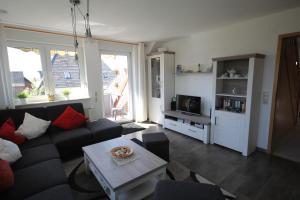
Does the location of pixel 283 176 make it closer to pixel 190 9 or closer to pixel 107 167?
pixel 107 167

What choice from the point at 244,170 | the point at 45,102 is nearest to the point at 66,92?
the point at 45,102

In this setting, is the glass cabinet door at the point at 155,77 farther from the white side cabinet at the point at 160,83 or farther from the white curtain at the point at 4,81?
the white curtain at the point at 4,81

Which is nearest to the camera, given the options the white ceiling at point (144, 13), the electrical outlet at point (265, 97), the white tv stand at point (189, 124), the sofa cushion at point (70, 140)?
the white ceiling at point (144, 13)

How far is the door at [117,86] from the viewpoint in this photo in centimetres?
453

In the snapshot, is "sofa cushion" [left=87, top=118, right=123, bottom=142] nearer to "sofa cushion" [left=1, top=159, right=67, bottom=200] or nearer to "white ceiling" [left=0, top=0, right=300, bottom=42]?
"sofa cushion" [left=1, top=159, right=67, bottom=200]

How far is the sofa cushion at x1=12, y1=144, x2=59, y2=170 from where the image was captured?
1903 mm

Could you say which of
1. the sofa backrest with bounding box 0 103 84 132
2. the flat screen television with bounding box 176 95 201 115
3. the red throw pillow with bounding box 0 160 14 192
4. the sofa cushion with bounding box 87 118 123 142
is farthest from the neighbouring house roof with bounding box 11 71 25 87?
the flat screen television with bounding box 176 95 201 115

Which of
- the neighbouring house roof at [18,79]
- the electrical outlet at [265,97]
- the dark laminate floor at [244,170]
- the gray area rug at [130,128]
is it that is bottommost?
the dark laminate floor at [244,170]

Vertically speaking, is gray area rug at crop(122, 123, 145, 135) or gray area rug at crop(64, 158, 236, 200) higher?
gray area rug at crop(122, 123, 145, 135)

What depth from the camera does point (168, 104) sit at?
4.36 m

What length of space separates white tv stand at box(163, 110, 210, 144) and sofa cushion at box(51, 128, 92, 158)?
2.00m

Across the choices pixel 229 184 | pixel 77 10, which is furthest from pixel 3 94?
pixel 229 184

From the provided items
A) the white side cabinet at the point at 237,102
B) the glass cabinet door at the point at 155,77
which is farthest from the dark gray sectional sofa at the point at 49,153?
the white side cabinet at the point at 237,102

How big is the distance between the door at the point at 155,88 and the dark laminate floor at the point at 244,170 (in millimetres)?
1566
